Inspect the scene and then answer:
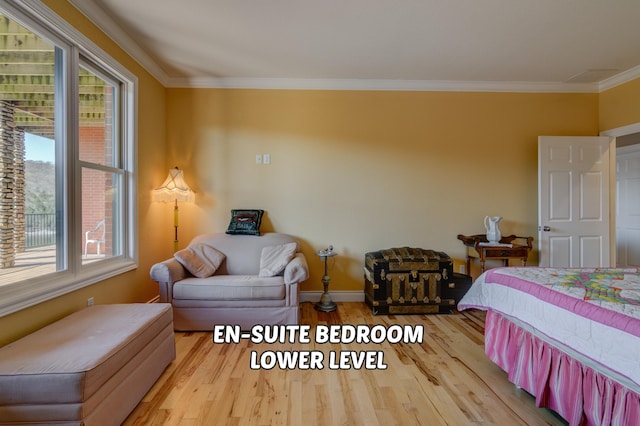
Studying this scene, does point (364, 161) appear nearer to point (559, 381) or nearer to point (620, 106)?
point (559, 381)


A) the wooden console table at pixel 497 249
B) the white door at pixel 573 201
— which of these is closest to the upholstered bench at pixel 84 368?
the wooden console table at pixel 497 249

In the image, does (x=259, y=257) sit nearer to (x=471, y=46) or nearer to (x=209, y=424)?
(x=209, y=424)

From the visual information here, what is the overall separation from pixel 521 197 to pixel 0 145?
4.89 m

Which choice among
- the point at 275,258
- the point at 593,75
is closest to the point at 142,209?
the point at 275,258

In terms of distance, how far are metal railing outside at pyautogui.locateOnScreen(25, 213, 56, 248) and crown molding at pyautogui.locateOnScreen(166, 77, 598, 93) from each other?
2241 millimetres

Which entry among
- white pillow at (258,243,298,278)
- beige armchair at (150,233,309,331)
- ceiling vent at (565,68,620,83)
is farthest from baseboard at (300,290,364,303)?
ceiling vent at (565,68,620,83)

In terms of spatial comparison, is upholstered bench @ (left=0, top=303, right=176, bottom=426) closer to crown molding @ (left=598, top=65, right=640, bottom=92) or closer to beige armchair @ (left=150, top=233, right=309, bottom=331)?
beige armchair @ (left=150, top=233, right=309, bottom=331)

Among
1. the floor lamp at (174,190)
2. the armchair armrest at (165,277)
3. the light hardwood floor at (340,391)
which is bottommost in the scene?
the light hardwood floor at (340,391)

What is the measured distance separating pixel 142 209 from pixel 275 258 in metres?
1.49

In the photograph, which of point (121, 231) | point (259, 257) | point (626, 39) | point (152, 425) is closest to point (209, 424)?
point (152, 425)

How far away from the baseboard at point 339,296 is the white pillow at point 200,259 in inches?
44.1

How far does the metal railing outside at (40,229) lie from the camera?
76.8 inches

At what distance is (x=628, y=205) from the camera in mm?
5414

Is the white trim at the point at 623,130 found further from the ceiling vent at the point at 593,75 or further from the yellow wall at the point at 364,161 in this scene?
the ceiling vent at the point at 593,75
